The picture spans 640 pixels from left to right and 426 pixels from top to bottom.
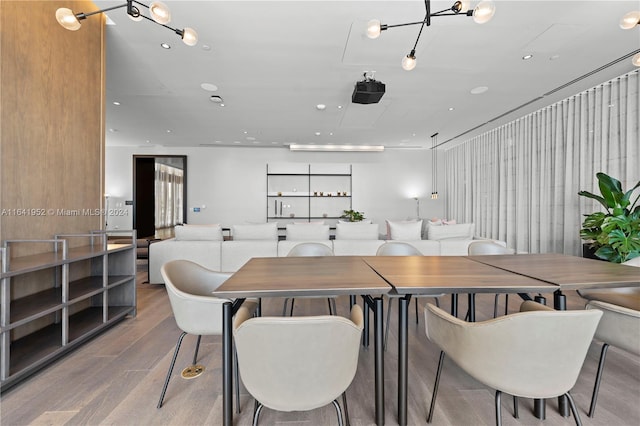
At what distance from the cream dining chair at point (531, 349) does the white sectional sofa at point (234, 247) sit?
2824mm

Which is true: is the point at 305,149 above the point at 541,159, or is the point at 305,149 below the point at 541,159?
above

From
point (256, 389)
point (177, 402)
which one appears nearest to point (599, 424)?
point (256, 389)

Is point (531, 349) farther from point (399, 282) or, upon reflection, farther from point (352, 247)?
point (352, 247)

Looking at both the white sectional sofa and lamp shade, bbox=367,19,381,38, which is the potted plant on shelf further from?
lamp shade, bbox=367,19,381,38

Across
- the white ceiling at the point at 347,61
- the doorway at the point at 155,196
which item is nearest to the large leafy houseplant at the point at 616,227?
the white ceiling at the point at 347,61

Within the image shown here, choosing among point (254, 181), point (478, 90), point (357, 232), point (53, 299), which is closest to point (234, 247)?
point (357, 232)

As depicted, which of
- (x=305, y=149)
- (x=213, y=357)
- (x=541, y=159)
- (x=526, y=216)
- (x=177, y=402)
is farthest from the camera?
(x=305, y=149)

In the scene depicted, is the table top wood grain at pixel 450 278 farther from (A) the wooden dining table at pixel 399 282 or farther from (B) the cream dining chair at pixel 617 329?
(B) the cream dining chair at pixel 617 329

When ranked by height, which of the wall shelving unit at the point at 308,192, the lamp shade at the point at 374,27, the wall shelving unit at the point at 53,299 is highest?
the lamp shade at the point at 374,27

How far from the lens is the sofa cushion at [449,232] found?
13.3ft

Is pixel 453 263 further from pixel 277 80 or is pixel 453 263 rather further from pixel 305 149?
pixel 305 149

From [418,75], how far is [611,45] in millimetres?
1961

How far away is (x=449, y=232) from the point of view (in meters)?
4.08

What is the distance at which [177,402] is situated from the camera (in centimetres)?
158
